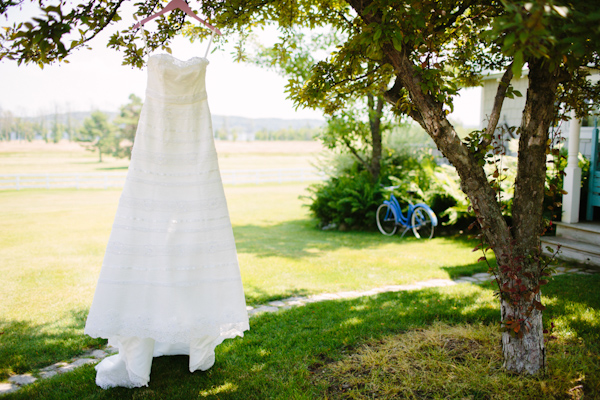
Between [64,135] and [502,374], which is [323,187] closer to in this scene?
[502,374]

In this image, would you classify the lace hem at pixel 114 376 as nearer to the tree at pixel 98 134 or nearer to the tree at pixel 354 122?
the tree at pixel 354 122

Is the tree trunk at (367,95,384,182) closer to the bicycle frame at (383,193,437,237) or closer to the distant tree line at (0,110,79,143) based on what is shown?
the bicycle frame at (383,193,437,237)

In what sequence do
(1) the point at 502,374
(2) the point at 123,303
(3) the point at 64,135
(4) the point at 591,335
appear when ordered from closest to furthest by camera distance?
(2) the point at 123,303 → (1) the point at 502,374 → (4) the point at 591,335 → (3) the point at 64,135

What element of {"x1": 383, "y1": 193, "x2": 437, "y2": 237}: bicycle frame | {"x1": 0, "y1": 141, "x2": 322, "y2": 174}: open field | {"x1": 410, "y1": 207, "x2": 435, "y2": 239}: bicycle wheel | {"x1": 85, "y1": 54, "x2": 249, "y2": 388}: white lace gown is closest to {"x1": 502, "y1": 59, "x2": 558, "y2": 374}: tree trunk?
{"x1": 85, "y1": 54, "x2": 249, "y2": 388}: white lace gown

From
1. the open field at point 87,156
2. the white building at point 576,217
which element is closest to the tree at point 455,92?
the white building at point 576,217

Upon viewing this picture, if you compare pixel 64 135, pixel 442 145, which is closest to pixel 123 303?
pixel 442 145

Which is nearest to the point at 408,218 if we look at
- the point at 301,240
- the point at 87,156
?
the point at 301,240

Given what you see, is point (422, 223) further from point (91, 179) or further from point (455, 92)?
point (91, 179)

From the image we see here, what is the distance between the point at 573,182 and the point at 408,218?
116 inches

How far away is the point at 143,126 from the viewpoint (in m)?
2.55

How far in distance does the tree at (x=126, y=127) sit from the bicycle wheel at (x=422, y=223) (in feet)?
80.6

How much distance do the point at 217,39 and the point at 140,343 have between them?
3.00 m

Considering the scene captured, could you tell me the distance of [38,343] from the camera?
353cm

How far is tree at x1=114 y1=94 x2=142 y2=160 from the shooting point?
2888 centimetres
